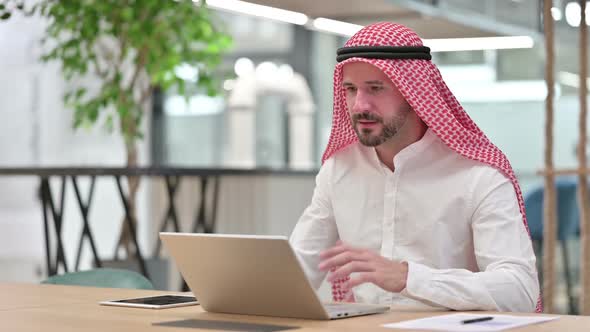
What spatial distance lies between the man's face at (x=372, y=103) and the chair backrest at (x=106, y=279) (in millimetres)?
762

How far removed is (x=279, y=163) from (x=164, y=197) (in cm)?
167

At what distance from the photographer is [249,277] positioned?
2.19m

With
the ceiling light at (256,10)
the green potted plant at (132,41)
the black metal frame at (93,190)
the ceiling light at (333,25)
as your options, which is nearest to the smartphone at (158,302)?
the ceiling light at (256,10)

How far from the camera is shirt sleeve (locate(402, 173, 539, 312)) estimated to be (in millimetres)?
2350

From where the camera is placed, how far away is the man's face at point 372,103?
2.69 m

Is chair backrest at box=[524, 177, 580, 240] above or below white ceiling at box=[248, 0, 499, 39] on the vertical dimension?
below

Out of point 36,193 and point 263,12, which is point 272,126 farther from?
point 263,12

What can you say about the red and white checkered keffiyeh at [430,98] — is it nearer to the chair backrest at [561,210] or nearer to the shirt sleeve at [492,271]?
the shirt sleeve at [492,271]

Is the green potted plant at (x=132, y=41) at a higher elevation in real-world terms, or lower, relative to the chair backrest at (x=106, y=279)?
higher

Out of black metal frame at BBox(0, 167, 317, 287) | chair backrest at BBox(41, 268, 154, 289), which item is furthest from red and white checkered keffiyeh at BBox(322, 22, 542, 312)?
black metal frame at BBox(0, 167, 317, 287)

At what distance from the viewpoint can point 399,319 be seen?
7.14 ft

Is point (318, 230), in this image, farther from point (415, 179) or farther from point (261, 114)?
point (261, 114)

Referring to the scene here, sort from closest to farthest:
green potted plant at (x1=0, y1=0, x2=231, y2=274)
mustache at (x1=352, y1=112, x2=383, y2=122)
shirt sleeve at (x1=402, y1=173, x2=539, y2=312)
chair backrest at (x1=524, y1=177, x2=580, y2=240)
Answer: shirt sleeve at (x1=402, y1=173, x2=539, y2=312)
mustache at (x1=352, y1=112, x2=383, y2=122)
green potted plant at (x1=0, y1=0, x2=231, y2=274)
chair backrest at (x1=524, y1=177, x2=580, y2=240)

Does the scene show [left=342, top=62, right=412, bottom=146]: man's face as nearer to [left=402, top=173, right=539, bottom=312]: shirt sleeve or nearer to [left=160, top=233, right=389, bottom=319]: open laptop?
[left=402, top=173, right=539, bottom=312]: shirt sleeve
